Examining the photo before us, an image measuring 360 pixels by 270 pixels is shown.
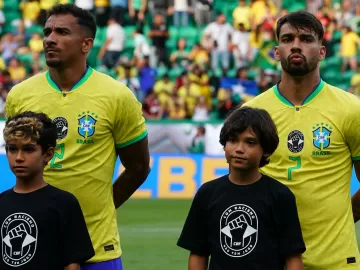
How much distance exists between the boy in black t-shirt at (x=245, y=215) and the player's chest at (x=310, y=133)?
553 mm

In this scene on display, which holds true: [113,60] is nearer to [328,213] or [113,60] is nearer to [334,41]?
[334,41]

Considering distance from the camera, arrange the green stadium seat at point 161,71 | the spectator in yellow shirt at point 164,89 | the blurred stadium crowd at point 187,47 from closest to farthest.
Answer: the spectator in yellow shirt at point 164,89
the blurred stadium crowd at point 187,47
the green stadium seat at point 161,71

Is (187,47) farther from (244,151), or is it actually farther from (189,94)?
(244,151)

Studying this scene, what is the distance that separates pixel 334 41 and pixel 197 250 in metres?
20.5

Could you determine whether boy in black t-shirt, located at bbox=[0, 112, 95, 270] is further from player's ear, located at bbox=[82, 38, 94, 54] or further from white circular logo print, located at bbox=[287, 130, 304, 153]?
white circular logo print, located at bbox=[287, 130, 304, 153]

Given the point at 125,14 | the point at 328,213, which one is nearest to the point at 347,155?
the point at 328,213

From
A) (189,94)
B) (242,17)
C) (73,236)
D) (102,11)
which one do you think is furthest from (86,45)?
(102,11)

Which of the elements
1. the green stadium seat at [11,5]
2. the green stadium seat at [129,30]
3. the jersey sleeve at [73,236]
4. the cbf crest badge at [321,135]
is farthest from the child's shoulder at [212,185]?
the green stadium seat at [11,5]

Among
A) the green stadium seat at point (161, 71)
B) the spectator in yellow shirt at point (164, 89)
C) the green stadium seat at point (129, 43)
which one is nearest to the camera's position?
the spectator in yellow shirt at point (164, 89)

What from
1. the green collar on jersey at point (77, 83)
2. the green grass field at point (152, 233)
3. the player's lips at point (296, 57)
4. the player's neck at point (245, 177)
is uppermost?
the player's lips at point (296, 57)

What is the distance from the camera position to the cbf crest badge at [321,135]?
5.58m

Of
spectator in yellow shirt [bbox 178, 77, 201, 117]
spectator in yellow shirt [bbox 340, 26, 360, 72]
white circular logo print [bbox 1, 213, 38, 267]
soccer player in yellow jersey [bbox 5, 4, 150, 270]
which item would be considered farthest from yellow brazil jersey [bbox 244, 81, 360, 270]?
spectator in yellow shirt [bbox 340, 26, 360, 72]

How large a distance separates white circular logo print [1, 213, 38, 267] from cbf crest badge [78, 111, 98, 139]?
2.98 ft

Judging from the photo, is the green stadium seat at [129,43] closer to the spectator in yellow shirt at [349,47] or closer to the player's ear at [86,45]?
→ the spectator in yellow shirt at [349,47]
